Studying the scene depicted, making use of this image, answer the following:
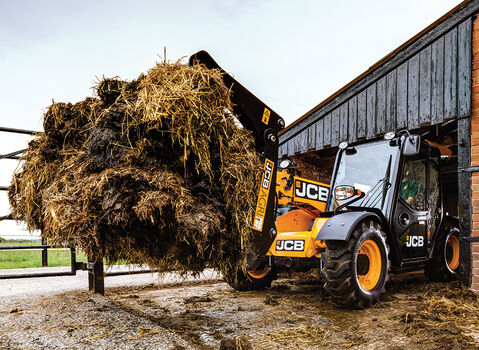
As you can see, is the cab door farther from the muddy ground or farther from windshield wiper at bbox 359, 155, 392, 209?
the muddy ground

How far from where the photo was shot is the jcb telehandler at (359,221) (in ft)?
11.3

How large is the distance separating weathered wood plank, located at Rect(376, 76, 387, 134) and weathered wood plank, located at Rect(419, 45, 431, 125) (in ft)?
2.40

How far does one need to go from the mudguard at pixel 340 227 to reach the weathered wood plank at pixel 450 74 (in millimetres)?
2235

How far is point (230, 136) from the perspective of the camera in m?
3.00

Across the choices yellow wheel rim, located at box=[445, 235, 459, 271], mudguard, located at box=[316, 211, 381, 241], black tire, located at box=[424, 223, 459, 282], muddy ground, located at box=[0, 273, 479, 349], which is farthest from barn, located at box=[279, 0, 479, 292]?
mudguard, located at box=[316, 211, 381, 241]

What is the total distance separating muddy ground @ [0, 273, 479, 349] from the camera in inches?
110

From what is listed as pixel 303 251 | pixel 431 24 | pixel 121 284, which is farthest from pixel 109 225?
pixel 431 24

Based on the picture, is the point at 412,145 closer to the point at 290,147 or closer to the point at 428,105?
the point at 428,105

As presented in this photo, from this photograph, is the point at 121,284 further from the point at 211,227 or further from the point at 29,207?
the point at 211,227

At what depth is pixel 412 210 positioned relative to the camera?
5527 millimetres

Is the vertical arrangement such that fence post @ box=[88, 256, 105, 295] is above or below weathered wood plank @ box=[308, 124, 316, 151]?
below

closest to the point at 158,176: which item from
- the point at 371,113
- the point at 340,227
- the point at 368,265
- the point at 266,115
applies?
the point at 266,115

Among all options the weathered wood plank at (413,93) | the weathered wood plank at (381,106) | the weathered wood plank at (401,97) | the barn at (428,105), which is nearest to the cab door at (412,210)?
the barn at (428,105)

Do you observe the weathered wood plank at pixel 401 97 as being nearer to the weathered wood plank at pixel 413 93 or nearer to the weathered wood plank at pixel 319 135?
the weathered wood plank at pixel 413 93
